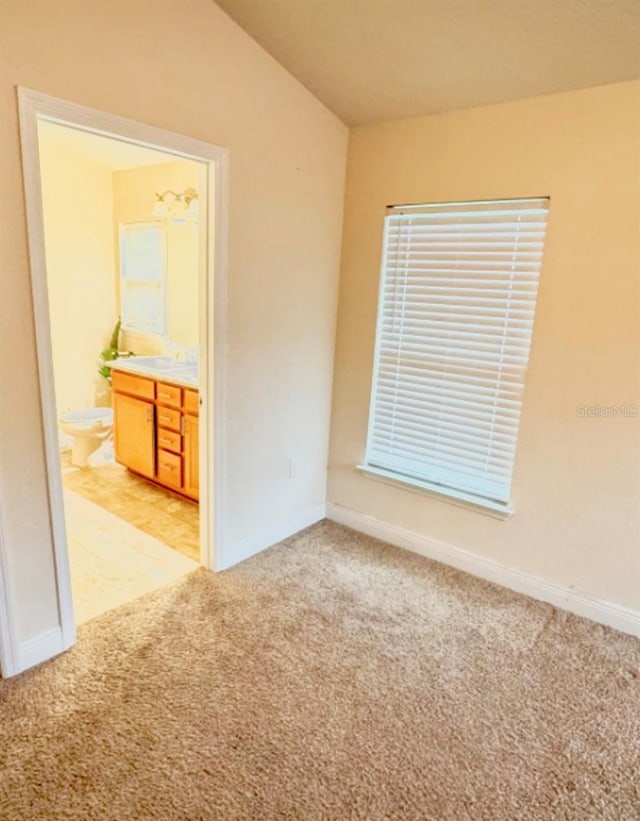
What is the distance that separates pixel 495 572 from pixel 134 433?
255 centimetres

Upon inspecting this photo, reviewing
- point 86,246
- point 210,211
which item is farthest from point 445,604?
point 86,246

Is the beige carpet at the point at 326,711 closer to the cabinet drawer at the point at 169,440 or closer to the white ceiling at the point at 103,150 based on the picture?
the cabinet drawer at the point at 169,440

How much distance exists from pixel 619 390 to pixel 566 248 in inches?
26.3

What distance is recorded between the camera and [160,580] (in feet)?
8.42

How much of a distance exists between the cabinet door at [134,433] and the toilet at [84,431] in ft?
0.57

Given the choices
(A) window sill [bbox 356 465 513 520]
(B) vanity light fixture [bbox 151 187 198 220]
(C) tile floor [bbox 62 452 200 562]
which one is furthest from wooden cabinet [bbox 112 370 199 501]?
(B) vanity light fixture [bbox 151 187 198 220]

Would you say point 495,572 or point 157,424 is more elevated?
point 157,424

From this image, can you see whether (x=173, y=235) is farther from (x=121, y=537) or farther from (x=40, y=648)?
(x=40, y=648)

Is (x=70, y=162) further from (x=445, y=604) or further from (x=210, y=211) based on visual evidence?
(x=445, y=604)

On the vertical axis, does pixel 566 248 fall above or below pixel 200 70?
below

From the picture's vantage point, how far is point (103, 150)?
12.6 ft

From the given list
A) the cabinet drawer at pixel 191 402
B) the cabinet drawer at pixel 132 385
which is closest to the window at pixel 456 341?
the cabinet drawer at pixel 191 402

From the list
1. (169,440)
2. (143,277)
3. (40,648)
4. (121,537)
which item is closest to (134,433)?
(169,440)

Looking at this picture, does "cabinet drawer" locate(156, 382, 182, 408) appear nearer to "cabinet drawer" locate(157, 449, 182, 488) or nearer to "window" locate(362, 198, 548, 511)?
"cabinet drawer" locate(157, 449, 182, 488)
